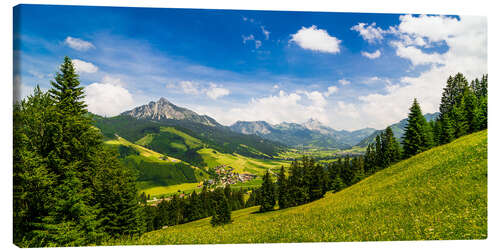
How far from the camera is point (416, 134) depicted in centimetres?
3622

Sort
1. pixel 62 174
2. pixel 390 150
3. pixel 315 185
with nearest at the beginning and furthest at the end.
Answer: pixel 62 174
pixel 315 185
pixel 390 150

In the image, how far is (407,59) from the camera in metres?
15.7

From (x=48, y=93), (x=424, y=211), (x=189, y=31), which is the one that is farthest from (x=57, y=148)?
(x=424, y=211)

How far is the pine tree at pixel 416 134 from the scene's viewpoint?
35.6 metres

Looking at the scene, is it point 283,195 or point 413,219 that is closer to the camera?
point 413,219

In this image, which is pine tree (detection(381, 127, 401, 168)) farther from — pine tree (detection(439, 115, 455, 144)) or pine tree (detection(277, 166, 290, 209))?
pine tree (detection(277, 166, 290, 209))

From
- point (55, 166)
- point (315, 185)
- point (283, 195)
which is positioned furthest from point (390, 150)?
point (55, 166)

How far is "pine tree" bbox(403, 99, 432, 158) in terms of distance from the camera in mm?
35619

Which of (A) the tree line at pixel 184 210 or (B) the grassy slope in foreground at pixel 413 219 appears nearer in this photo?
(B) the grassy slope in foreground at pixel 413 219

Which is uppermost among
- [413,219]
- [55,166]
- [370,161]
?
[55,166]

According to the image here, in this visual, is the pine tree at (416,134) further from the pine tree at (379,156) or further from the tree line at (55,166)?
the tree line at (55,166)

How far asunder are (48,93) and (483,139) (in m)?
29.4

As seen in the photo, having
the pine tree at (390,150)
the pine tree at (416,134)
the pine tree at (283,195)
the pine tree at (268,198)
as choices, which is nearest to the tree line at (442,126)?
the pine tree at (416,134)

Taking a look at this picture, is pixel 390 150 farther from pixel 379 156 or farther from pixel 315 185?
pixel 315 185
